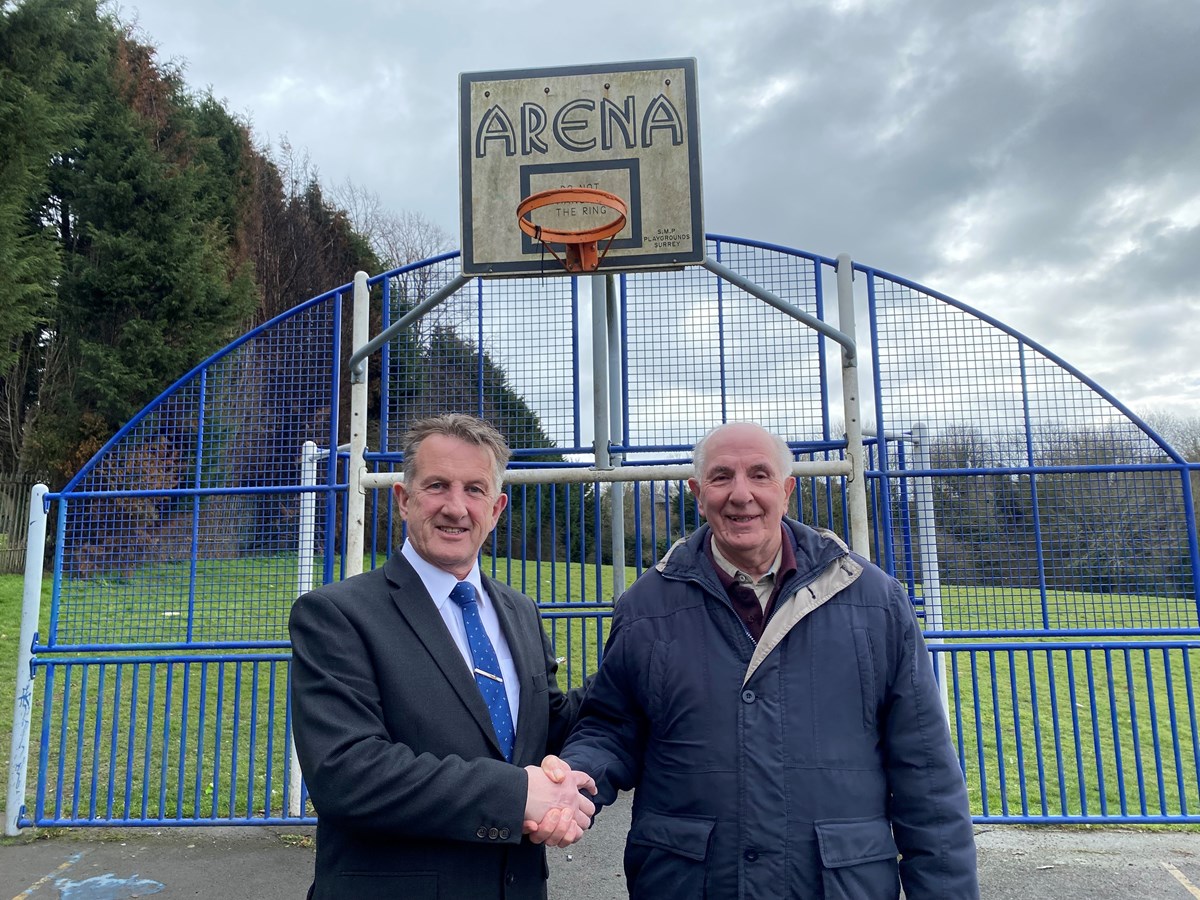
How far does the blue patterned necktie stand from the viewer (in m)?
1.90

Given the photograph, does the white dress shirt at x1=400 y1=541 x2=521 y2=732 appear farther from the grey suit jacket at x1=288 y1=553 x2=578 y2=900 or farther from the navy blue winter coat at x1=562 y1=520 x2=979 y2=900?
the navy blue winter coat at x1=562 y1=520 x2=979 y2=900

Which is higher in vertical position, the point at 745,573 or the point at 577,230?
Answer: the point at 577,230

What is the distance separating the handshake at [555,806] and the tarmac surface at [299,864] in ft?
8.59

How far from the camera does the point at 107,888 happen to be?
4.00m

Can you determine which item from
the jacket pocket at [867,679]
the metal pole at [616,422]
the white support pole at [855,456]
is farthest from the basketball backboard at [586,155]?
the jacket pocket at [867,679]

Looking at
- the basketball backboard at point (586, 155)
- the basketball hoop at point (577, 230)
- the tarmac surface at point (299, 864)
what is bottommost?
the tarmac surface at point (299, 864)

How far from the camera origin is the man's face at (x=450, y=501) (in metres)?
1.98

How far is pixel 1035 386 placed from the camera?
451 cm

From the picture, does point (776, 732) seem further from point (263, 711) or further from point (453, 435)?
point (263, 711)

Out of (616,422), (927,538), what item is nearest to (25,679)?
(616,422)

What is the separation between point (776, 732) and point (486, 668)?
69 centimetres

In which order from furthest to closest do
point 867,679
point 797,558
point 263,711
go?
point 263,711 < point 797,558 < point 867,679

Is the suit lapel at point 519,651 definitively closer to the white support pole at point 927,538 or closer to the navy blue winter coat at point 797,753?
the navy blue winter coat at point 797,753

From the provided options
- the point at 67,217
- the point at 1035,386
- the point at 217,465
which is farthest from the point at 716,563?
the point at 67,217
